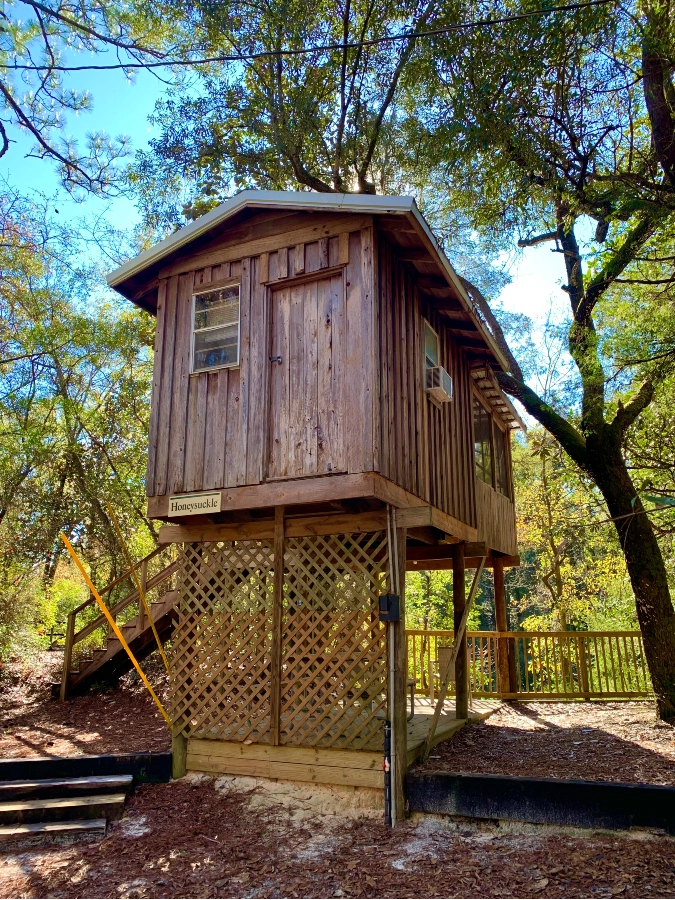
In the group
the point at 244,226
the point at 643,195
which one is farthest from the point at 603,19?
the point at 244,226

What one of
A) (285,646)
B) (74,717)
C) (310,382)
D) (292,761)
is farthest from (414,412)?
(74,717)

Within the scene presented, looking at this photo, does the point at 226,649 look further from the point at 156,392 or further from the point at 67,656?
the point at 67,656

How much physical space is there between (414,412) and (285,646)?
2.95 metres

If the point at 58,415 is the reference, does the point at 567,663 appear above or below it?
below

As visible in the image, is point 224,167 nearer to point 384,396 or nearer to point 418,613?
point 384,396

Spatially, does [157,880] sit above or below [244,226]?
below

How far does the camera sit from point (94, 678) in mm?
10953

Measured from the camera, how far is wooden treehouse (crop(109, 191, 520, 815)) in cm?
637

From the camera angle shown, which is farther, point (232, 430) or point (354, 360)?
point (232, 430)

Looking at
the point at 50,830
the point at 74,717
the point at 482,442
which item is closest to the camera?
the point at 50,830

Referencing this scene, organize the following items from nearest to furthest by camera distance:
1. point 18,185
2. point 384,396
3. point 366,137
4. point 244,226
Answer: point 384,396
point 244,226
point 366,137
point 18,185

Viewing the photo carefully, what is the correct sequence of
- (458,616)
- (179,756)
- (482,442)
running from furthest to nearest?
(482,442) → (458,616) → (179,756)

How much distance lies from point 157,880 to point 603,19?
882 cm

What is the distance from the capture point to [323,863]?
5008mm
